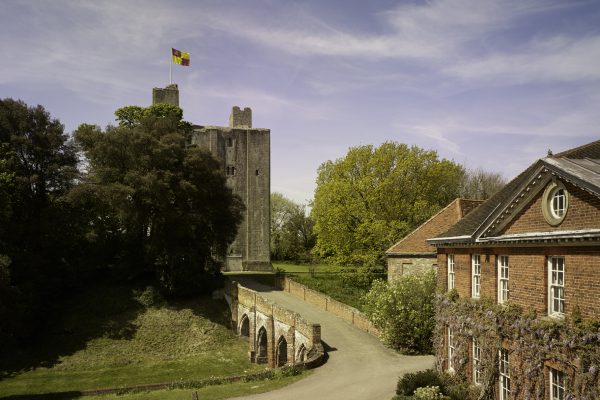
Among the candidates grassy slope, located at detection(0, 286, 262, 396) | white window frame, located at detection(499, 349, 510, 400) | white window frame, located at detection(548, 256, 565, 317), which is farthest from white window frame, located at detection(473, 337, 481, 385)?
grassy slope, located at detection(0, 286, 262, 396)

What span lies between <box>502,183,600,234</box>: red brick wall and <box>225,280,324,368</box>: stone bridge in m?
11.5

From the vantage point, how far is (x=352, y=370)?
20.6 m

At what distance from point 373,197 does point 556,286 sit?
26.8 metres

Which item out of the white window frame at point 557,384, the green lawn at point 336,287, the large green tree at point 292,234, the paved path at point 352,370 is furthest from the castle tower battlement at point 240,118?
the white window frame at point 557,384

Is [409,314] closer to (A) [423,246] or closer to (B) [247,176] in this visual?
(A) [423,246]

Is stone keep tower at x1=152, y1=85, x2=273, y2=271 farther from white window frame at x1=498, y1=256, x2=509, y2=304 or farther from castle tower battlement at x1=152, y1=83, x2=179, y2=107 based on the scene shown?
white window frame at x1=498, y1=256, x2=509, y2=304

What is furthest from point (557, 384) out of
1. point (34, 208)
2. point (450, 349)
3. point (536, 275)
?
point (34, 208)

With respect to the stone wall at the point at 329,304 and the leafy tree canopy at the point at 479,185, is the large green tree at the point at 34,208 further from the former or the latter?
the leafy tree canopy at the point at 479,185

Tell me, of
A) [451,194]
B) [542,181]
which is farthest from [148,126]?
[542,181]

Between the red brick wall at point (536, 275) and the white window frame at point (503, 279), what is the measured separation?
0.50ft

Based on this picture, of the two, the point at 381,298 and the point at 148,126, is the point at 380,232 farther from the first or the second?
the point at 148,126

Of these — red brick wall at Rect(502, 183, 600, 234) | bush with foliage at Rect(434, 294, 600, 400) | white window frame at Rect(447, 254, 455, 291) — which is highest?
red brick wall at Rect(502, 183, 600, 234)

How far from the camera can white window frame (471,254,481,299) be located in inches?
647

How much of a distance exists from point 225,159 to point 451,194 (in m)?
25.3
